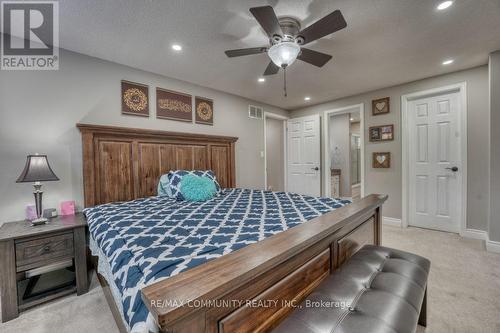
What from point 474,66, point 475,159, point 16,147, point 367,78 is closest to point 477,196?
point 475,159

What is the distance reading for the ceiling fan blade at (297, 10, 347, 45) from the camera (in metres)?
1.54

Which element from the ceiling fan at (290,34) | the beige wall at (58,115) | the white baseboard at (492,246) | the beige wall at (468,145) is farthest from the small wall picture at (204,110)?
the white baseboard at (492,246)

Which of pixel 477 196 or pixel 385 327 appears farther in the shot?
pixel 477 196

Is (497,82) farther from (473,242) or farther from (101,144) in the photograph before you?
(101,144)

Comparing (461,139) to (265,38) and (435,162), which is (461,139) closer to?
(435,162)

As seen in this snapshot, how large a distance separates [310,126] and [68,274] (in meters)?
4.53

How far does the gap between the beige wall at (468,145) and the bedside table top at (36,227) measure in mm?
4359

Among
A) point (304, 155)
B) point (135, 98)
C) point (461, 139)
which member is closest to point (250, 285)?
point (135, 98)

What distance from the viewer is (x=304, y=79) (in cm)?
336

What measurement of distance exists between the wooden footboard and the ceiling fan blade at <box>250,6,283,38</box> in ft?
4.77

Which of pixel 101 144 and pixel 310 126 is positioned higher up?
pixel 310 126

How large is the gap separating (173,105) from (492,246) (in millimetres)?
4563

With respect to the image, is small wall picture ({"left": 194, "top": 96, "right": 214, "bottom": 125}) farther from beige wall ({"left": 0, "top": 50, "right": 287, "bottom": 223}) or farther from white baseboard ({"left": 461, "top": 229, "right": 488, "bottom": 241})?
white baseboard ({"left": 461, "top": 229, "right": 488, "bottom": 241})

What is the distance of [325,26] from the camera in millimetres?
1656
